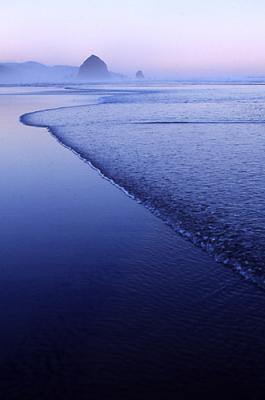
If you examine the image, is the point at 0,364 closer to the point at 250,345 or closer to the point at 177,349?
the point at 177,349

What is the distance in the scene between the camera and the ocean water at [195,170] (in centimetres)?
868

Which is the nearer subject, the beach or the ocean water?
the beach

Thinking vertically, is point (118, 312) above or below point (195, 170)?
below

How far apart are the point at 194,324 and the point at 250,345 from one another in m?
0.86

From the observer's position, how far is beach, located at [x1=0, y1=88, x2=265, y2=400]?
478cm

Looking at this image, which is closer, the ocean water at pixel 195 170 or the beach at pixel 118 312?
the beach at pixel 118 312

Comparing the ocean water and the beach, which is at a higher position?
the ocean water

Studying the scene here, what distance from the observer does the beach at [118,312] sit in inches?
188

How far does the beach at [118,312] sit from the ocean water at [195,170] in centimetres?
62

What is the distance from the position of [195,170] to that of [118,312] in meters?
9.33

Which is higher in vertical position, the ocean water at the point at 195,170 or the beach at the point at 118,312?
the ocean water at the point at 195,170

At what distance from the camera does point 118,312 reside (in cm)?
611

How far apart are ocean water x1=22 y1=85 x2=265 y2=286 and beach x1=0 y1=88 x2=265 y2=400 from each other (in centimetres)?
62

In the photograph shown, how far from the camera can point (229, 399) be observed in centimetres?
445
